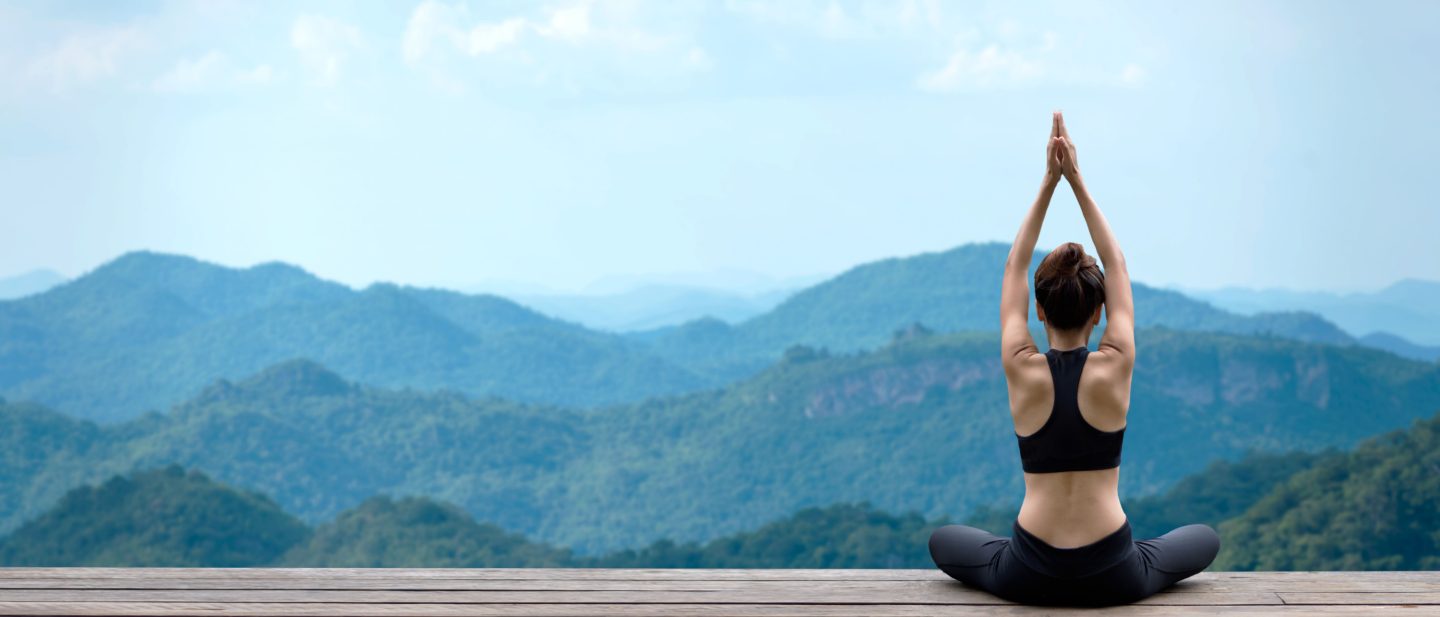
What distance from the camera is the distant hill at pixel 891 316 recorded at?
63.1 m

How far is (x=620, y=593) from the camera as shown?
3064 millimetres

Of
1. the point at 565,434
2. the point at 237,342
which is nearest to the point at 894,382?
the point at 565,434

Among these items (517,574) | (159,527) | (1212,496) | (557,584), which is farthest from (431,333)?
(557,584)

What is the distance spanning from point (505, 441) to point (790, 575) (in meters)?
47.7

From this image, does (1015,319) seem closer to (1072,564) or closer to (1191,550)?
(1072,564)

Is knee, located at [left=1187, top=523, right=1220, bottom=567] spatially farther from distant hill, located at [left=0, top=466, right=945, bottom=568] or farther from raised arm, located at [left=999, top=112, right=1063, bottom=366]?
distant hill, located at [left=0, top=466, right=945, bottom=568]

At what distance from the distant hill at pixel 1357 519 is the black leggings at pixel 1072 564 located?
68.6 ft

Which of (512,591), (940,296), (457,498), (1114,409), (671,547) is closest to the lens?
(1114,409)

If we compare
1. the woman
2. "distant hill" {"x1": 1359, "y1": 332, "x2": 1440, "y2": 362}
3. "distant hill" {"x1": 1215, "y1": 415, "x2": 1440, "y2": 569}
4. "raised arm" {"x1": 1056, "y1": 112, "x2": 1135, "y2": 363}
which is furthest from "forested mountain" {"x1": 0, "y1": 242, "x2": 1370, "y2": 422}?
the woman

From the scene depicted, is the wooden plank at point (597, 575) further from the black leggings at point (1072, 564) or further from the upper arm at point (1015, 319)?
the upper arm at point (1015, 319)

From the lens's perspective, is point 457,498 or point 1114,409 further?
point 457,498

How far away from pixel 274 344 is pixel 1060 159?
234ft

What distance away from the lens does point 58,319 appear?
68000 mm

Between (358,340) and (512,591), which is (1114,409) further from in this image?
(358,340)
